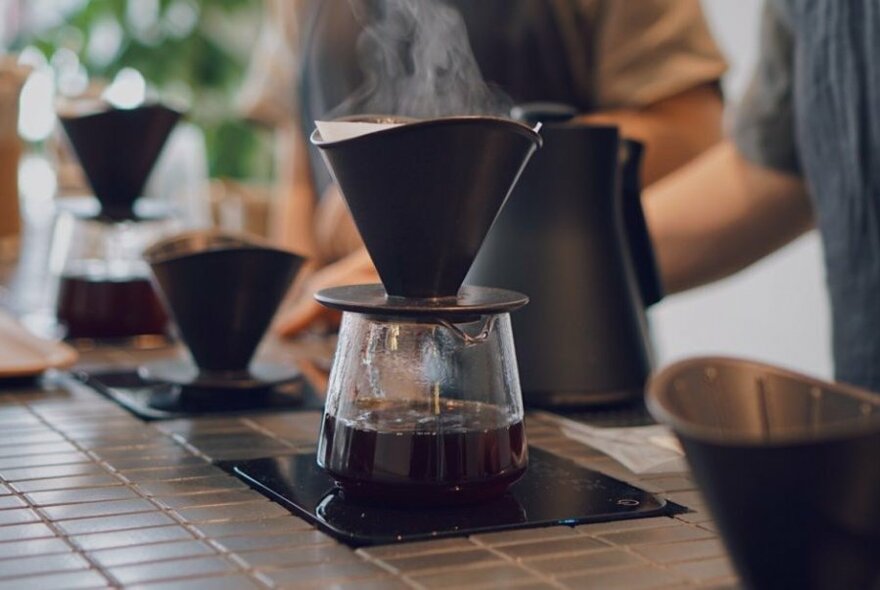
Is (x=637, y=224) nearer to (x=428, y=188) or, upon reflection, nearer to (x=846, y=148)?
(x=846, y=148)

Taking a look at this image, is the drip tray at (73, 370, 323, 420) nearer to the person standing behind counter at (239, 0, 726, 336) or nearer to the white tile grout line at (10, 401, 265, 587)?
the white tile grout line at (10, 401, 265, 587)

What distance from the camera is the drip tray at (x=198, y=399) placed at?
1.15 m

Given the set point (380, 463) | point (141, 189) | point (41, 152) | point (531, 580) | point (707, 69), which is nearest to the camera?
point (531, 580)

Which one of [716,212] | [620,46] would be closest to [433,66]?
[716,212]

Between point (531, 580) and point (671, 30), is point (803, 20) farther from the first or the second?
point (531, 580)

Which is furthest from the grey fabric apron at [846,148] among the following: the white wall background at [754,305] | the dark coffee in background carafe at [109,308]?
the white wall background at [754,305]

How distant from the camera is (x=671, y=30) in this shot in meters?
1.78

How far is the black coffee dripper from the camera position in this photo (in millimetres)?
1173

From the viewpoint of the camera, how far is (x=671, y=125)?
71.8 inches

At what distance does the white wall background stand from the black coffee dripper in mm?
2044

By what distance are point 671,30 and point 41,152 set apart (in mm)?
3418

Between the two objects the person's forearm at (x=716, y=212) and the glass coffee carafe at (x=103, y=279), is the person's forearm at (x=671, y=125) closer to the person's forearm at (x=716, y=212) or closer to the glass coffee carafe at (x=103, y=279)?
the person's forearm at (x=716, y=212)

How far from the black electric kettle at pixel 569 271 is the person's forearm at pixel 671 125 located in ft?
2.01

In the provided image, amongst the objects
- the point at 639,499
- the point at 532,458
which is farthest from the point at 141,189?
the point at 639,499
